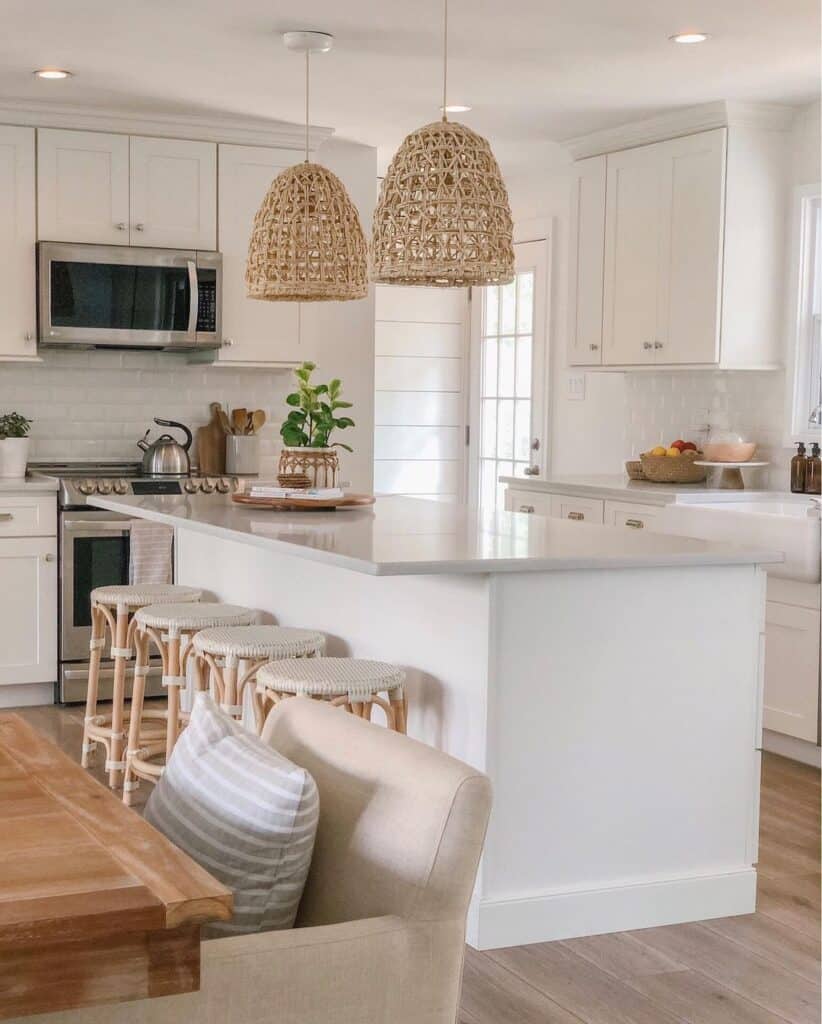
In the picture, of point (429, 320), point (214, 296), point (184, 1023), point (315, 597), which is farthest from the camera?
point (429, 320)

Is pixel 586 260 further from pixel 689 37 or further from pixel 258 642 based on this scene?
pixel 258 642

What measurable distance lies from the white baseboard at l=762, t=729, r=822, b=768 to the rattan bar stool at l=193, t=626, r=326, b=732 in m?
1.99

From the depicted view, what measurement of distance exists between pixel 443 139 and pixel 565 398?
3.48m

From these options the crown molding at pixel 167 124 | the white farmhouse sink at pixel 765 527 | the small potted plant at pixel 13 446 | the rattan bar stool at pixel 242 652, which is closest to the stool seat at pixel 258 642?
the rattan bar stool at pixel 242 652

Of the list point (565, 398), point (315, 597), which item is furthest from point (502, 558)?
point (565, 398)

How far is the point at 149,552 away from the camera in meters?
5.54

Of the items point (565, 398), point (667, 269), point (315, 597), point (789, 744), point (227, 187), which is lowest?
point (789, 744)

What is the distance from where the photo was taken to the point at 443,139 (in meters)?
3.66

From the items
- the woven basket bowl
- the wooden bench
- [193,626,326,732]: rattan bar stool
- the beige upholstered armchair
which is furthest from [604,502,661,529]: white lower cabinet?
the wooden bench

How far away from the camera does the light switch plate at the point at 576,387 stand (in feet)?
22.7

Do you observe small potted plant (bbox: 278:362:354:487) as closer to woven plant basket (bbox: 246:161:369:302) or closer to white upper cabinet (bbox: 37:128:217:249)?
woven plant basket (bbox: 246:161:369:302)

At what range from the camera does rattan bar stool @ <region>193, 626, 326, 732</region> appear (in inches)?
138

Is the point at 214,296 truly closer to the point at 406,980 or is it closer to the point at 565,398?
the point at 565,398

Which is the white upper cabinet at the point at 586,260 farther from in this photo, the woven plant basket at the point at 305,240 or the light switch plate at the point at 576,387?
the woven plant basket at the point at 305,240
